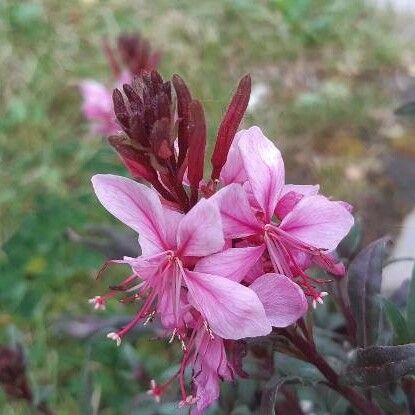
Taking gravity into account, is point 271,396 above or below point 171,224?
below

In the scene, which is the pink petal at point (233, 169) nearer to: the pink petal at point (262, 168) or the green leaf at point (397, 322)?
the pink petal at point (262, 168)

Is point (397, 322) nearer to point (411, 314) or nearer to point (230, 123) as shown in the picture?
point (411, 314)

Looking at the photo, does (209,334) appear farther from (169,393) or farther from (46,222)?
(46,222)

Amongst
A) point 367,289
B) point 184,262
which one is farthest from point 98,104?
point 184,262

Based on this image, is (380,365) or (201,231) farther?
(380,365)

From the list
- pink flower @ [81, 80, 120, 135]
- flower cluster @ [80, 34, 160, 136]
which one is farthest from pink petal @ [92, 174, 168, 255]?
pink flower @ [81, 80, 120, 135]

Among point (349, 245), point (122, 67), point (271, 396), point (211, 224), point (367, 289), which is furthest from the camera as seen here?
point (122, 67)

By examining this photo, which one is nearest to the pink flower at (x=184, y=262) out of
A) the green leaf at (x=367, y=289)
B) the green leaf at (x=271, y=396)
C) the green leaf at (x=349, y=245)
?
the green leaf at (x=271, y=396)

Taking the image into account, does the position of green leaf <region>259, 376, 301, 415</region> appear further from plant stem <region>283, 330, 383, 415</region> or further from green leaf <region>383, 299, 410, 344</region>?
green leaf <region>383, 299, 410, 344</region>
